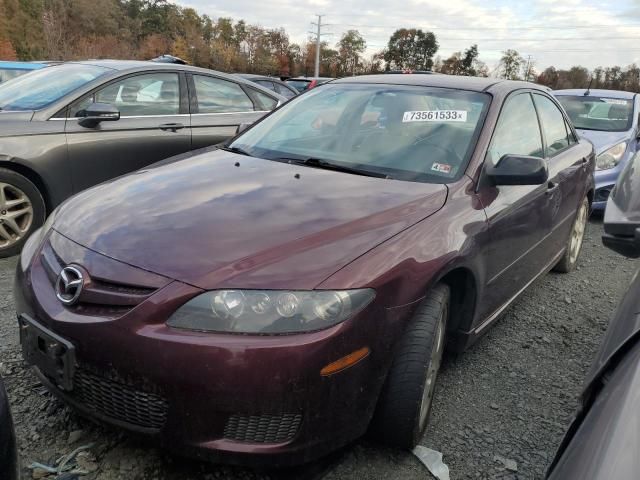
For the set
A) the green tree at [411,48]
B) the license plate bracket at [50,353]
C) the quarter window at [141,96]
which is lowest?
the license plate bracket at [50,353]

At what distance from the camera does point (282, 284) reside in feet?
5.57

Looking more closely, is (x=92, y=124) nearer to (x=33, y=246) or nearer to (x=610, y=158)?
(x=33, y=246)

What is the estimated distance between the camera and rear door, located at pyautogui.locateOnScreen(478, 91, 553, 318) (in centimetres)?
258

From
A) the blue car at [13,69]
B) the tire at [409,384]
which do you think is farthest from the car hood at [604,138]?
the blue car at [13,69]

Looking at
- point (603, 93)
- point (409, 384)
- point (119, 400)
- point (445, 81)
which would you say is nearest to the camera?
point (119, 400)

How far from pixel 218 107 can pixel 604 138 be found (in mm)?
4748

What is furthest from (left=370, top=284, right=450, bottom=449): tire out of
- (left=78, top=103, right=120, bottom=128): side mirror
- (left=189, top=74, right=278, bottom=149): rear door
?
(left=189, top=74, right=278, bottom=149): rear door

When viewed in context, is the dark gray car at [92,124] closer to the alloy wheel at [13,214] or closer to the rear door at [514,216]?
the alloy wheel at [13,214]

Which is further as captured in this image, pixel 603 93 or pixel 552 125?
pixel 603 93

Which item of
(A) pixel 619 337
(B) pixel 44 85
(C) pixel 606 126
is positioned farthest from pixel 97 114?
(C) pixel 606 126

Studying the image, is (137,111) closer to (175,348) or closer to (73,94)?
(73,94)

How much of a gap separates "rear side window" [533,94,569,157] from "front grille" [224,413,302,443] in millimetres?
2596

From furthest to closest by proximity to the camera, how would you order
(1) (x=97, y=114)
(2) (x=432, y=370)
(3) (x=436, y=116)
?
(1) (x=97, y=114) → (3) (x=436, y=116) → (2) (x=432, y=370)

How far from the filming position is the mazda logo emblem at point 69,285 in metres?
1.78
